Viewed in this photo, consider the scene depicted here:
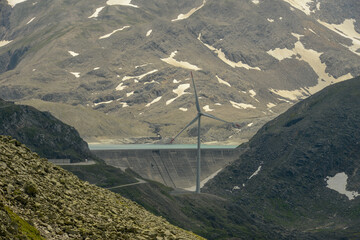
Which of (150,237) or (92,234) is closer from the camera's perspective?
(92,234)

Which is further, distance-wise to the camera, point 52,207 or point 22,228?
point 52,207

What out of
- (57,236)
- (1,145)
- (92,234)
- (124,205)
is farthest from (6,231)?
(124,205)

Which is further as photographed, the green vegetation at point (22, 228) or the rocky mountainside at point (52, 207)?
the rocky mountainside at point (52, 207)

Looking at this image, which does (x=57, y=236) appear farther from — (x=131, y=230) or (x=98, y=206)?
(x=98, y=206)

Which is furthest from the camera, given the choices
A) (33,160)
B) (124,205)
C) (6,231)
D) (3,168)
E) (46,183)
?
(124,205)

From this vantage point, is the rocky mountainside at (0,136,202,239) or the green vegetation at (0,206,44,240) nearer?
the green vegetation at (0,206,44,240)

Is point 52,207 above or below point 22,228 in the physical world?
below

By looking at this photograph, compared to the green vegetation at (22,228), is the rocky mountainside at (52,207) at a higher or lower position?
lower

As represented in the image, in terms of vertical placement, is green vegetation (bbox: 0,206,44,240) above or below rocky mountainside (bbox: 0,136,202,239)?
above
